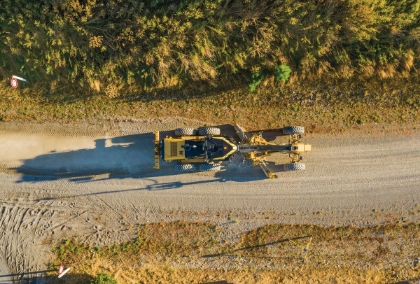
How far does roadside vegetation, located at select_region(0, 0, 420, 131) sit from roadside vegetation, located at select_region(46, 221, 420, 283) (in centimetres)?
508

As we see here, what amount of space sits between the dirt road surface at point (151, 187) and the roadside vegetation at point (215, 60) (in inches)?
40.1

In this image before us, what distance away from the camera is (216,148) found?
14.3m

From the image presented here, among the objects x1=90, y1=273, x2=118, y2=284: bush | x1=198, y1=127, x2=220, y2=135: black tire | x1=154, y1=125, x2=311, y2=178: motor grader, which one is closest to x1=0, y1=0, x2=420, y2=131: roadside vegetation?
x1=198, y1=127, x2=220, y2=135: black tire

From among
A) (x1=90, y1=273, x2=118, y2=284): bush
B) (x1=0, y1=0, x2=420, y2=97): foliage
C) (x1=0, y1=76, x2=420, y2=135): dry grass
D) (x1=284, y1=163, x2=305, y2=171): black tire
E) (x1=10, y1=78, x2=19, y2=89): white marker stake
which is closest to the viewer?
(x1=0, y1=0, x2=420, y2=97): foliage

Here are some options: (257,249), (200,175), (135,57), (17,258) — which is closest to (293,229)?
(257,249)

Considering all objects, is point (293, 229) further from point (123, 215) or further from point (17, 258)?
point (17, 258)

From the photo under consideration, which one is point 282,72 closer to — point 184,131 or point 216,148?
point 216,148

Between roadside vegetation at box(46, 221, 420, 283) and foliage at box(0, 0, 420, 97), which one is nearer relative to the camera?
foliage at box(0, 0, 420, 97)

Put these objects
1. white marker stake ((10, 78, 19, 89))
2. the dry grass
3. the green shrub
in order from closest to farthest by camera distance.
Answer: the green shrub < white marker stake ((10, 78, 19, 89)) < the dry grass

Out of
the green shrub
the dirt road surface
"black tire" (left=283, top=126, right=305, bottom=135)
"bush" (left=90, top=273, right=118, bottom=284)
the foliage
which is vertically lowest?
"bush" (left=90, top=273, right=118, bottom=284)

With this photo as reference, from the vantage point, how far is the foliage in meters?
13.4

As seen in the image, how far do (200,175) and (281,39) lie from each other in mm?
6878

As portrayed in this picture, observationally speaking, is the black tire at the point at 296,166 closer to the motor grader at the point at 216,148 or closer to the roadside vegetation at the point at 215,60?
the motor grader at the point at 216,148

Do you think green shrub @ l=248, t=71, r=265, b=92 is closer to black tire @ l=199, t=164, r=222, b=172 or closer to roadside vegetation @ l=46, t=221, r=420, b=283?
black tire @ l=199, t=164, r=222, b=172
